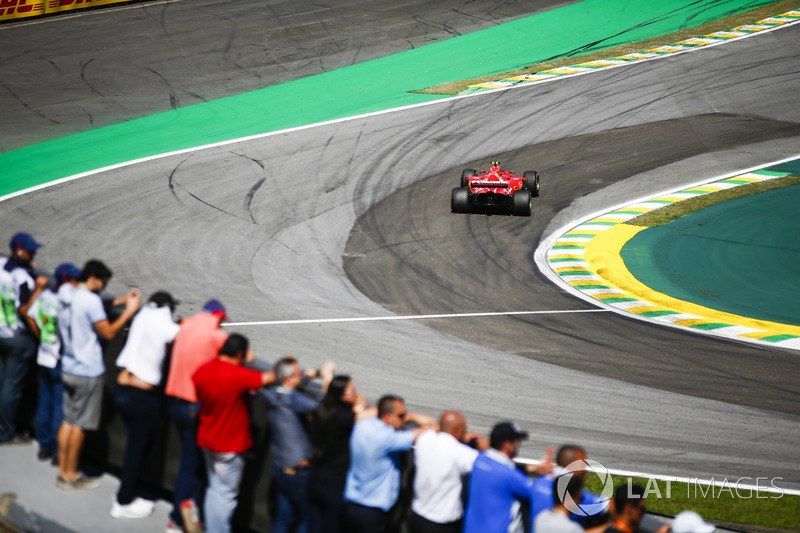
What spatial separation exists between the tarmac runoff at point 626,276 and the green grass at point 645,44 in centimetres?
932

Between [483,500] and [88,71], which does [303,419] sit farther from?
[88,71]

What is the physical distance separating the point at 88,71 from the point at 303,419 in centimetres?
2591

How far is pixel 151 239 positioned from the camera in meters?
18.5

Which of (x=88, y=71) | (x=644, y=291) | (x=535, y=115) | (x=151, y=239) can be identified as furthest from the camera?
(x=88, y=71)

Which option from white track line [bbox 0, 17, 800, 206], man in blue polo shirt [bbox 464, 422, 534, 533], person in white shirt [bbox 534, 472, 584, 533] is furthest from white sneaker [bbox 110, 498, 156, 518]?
white track line [bbox 0, 17, 800, 206]

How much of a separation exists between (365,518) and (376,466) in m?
0.40

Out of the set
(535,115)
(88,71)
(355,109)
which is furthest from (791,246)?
(88,71)

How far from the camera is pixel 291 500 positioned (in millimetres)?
6305

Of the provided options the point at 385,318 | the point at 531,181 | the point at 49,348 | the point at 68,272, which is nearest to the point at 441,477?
the point at 68,272

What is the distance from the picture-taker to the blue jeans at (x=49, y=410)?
7801mm

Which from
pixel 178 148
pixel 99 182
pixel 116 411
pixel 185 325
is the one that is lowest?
pixel 116 411

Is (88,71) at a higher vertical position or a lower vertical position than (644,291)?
higher

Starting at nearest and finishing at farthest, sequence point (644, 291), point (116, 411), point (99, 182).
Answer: point (116, 411) < point (644, 291) < point (99, 182)

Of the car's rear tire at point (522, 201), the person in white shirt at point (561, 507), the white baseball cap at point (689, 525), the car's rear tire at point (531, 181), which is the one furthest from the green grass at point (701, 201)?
the white baseball cap at point (689, 525)
